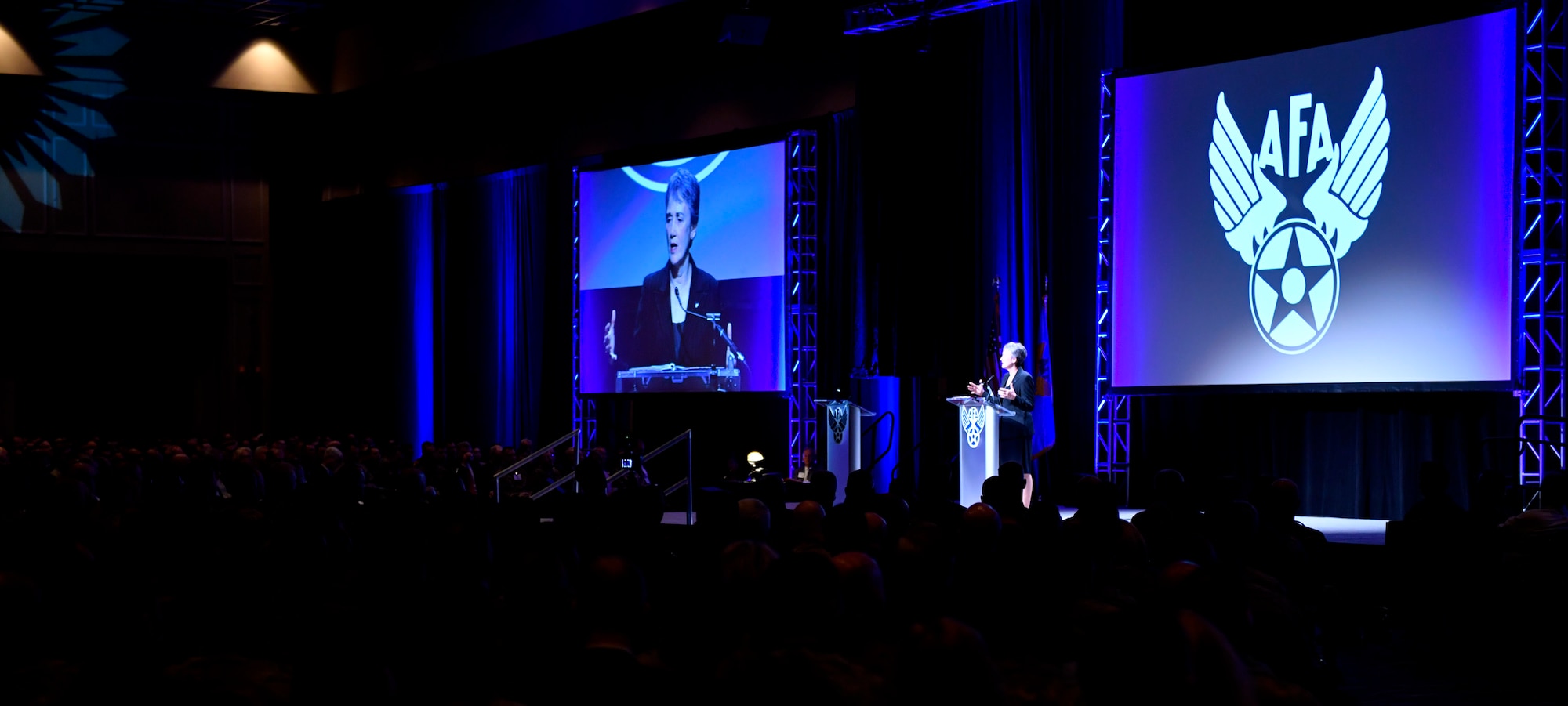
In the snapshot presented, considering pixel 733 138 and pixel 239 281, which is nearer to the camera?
pixel 733 138

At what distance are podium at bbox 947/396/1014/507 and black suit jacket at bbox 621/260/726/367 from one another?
441 cm

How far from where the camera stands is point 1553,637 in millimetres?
5266

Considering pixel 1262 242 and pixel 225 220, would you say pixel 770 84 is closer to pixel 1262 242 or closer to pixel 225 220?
pixel 1262 242

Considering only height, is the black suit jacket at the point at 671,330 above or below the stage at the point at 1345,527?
above

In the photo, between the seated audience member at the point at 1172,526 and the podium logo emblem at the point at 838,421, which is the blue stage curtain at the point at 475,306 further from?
the seated audience member at the point at 1172,526

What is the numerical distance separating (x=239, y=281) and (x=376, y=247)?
2677 millimetres

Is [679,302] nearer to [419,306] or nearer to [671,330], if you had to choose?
[671,330]

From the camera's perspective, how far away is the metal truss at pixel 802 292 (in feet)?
42.9

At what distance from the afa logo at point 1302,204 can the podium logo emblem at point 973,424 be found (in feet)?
6.47

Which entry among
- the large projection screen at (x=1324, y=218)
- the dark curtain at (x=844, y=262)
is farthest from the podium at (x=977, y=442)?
the dark curtain at (x=844, y=262)

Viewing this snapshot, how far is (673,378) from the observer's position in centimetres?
1405

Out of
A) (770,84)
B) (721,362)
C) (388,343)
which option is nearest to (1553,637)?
(721,362)

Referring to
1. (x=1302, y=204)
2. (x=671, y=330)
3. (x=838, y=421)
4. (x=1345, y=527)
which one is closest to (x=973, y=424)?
(x=838, y=421)

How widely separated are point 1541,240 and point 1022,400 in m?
3.24
